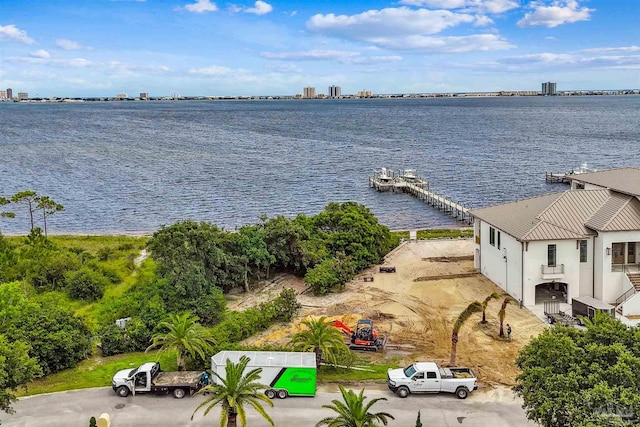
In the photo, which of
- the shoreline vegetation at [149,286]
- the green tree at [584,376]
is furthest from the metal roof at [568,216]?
the green tree at [584,376]

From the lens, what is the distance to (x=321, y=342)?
26453mm

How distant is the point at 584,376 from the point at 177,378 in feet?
50.4

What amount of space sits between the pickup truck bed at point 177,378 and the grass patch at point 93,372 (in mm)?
1968

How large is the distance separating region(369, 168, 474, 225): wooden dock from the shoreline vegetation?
26015mm

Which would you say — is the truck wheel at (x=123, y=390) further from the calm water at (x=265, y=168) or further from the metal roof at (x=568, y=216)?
the calm water at (x=265, y=168)

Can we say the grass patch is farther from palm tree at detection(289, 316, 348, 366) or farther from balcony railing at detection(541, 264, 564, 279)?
balcony railing at detection(541, 264, 564, 279)

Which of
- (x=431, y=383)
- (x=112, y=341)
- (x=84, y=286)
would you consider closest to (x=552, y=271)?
(x=431, y=383)

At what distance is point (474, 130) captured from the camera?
184 meters

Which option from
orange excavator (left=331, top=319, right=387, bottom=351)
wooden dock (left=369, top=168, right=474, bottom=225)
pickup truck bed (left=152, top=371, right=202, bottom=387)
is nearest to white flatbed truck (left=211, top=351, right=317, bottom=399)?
pickup truck bed (left=152, top=371, right=202, bottom=387)

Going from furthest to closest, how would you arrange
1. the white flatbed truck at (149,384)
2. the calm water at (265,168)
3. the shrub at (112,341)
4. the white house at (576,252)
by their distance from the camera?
the calm water at (265,168) → the white house at (576,252) → the shrub at (112,341) → the white flatbed truck at (149,384)

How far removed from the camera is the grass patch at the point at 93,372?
25609 mm

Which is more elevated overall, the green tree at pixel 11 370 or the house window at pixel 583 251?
the house window at pixel 583 251

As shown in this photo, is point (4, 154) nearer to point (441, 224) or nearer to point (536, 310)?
point (441, 224)

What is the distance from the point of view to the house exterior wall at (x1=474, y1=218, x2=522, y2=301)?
3469 centimetres
